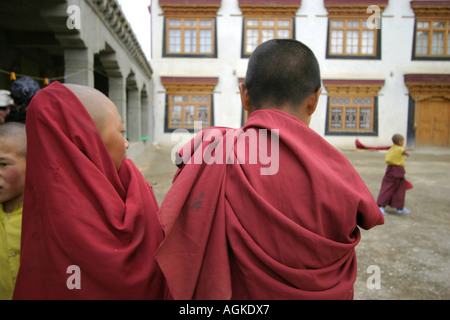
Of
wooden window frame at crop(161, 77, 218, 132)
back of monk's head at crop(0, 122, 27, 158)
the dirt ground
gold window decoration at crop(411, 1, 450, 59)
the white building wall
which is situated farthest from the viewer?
wooden window frame at crop(161, 77, 218, 132)

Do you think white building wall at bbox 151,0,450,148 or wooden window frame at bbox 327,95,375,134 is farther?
wooden window frame at bbox 327,95,375,134

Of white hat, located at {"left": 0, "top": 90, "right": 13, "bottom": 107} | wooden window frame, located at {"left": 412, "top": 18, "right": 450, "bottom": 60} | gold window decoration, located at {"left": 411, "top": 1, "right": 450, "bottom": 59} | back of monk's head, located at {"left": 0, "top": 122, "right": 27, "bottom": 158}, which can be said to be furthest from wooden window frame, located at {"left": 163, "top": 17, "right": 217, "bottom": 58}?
back of monk's head, located at {"left": 0, "top": 122, "right": 27, "bottom": 158}

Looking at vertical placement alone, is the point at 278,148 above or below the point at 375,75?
below

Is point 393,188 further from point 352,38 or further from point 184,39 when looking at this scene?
point 184,39

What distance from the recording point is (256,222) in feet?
3.22

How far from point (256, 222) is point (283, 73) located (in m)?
0.50

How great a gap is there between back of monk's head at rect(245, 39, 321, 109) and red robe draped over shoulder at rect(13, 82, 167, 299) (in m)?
0.56

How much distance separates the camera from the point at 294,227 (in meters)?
0.96

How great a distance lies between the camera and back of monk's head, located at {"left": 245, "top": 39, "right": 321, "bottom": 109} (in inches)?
43.2

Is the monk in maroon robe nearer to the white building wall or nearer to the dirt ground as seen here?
the dirt ground

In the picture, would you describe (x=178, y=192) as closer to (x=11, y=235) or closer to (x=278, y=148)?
(x=278, y=148)

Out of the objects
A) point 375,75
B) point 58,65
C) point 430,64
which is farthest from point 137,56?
point 430,64

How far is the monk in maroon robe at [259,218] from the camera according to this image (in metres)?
0.97

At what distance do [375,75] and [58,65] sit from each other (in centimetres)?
1279
